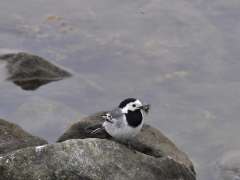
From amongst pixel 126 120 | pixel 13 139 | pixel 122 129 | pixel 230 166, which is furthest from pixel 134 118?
pixel 230 166

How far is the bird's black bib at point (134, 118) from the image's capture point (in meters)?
9.55

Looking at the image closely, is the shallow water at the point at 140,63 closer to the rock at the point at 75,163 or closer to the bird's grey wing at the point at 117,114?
the bird's grey wing at the point at 117,114

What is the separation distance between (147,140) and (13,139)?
201cm

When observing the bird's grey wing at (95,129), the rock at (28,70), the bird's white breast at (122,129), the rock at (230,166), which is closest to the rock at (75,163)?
the bird's white breast at (122,129)

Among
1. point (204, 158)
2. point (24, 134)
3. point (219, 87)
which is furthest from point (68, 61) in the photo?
point (24, 134)

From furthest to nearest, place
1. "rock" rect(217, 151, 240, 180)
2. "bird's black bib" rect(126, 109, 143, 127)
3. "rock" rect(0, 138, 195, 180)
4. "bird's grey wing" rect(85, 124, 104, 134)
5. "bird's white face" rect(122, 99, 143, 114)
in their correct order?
"rock" rect(217, 151, 240, 180)
"bird's grey wing" rect(85, 124, 104, 134)
"bird's white face" rect(122, 99, 143, 114)
"bird's black bib" rect(126, 109, 143, 127)
"rock" rect(0, 138, 195, 180)

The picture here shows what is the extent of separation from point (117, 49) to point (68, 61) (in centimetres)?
130

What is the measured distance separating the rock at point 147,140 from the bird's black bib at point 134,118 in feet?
2.58

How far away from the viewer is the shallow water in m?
13.4

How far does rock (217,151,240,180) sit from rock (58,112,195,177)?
52.5 inches

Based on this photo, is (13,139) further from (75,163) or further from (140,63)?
(140,63)

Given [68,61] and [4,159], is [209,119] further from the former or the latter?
[4,159]

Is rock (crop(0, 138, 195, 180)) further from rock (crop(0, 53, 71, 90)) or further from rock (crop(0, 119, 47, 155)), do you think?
rock (crop(0, 53, 71, 90))

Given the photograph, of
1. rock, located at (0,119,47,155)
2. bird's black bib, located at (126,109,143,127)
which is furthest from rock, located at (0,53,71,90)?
bird's black bib, located at (126,109,143,127)
